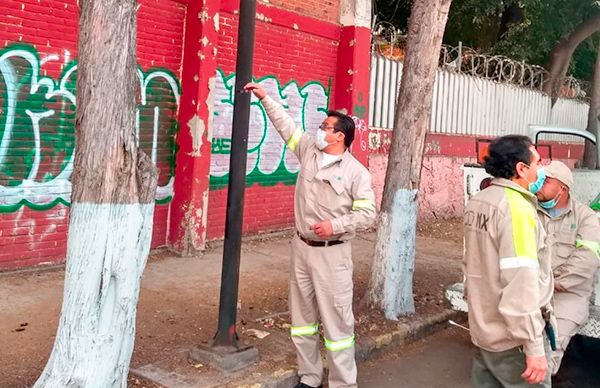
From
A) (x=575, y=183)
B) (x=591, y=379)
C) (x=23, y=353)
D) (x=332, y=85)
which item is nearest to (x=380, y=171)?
(x=332, y=85)

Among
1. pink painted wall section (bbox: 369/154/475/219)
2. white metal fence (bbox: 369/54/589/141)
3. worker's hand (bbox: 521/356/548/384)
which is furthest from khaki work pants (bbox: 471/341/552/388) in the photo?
pink painted wall section (bbox: 369/154/475/219)

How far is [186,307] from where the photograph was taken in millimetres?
5848

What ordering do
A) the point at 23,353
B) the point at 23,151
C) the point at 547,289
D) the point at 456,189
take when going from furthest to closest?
the point at 456,189 < the point at 23,151 < the point at 23,353 < the point at 547,289

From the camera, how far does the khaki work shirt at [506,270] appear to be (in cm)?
300

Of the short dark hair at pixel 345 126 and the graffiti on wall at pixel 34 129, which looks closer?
the short dark hair at pixel 345 126

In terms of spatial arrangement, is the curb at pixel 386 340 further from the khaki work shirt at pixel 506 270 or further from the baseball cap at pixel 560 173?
the baseball cap at pixel 560 173

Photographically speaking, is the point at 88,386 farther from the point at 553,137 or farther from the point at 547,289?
the point at 553,137

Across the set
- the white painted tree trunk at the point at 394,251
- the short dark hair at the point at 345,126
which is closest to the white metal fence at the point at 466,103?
the white painted tree trunk at the point at 394,251

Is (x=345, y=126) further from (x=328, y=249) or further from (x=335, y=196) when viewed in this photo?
(x=328, y=249)

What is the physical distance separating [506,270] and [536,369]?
0.47m

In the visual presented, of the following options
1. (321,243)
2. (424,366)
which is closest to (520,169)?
(321,243)

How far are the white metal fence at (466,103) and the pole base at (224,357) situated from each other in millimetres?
6780

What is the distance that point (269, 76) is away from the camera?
9.18m

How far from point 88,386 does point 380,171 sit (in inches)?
310
